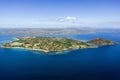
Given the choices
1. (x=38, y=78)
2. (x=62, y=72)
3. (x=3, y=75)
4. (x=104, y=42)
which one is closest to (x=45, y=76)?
(x=38, y=78)

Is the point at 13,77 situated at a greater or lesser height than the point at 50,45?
lesser

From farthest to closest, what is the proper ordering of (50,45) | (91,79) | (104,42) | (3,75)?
(104,42) → (50,45) → (3,75) → (91,79)

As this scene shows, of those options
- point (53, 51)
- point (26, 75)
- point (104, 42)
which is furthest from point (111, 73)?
point (104, 42)

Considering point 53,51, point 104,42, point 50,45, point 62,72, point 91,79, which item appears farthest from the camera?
A: point 104,42

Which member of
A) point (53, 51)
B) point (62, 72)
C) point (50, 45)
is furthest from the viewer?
point (50, 45)

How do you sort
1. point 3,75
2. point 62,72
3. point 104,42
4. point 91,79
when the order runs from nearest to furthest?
point 91,79 < point 3,75 < point 62,72 < point 104,42

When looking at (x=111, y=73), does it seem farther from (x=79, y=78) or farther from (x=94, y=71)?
(x=79, y=78)

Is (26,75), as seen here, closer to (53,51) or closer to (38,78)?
(38,78)

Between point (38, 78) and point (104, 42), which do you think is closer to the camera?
point (38, 78)

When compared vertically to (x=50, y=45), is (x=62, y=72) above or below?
below
